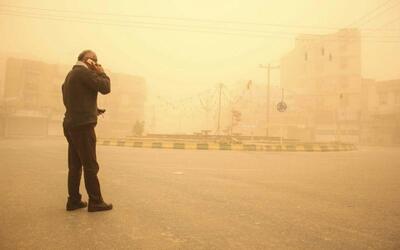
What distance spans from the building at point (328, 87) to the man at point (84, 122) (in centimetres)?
5603

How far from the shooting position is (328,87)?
72.9 m

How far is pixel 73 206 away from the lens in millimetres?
3814

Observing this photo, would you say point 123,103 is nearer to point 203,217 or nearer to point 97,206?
point 97,206

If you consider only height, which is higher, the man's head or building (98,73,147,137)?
building (98,73,147,137)

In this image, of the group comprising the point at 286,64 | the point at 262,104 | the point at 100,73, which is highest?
the point at 286,64

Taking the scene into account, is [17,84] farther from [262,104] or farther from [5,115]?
[262,104]

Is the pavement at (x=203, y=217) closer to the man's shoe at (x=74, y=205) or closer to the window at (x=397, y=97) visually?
the man's shoe at (x=74, y=205)

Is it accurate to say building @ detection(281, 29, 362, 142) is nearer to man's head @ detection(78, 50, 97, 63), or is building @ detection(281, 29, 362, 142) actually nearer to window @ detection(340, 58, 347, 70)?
window @ detection(340, 58, 347, 70)

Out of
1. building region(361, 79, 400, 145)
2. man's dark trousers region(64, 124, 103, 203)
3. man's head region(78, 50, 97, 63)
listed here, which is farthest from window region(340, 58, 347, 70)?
man's dark trousers region(64, 124, 103, 203)

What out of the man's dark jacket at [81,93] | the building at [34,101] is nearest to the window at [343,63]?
the building at [34,101]

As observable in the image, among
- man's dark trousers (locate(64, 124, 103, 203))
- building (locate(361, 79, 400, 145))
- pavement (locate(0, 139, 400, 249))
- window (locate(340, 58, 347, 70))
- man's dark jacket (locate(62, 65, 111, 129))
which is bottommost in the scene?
pavement (locate(0, 139, 400, 249))

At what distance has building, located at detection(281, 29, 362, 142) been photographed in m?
58.1

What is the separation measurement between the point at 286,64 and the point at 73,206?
88.1m

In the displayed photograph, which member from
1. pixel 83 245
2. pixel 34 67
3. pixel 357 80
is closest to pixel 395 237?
pixel 83 245
